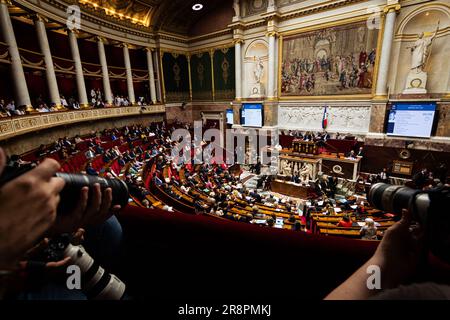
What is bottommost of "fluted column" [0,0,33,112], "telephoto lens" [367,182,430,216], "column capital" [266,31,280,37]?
"telephoto lens" [367,182,430,216]

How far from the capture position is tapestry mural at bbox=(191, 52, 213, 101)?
2109 centimetres

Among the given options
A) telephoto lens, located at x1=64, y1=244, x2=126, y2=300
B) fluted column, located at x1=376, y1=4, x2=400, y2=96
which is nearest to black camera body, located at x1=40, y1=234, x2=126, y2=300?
telephoto lens, located at x1=64, y1=244, x2=126, y2=300

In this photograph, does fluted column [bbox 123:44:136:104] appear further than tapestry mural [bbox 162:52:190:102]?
No

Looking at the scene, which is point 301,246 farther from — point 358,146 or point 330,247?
point 358,146

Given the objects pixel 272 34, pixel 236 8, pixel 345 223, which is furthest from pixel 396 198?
pixel 236 8

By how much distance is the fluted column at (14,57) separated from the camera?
8.70m

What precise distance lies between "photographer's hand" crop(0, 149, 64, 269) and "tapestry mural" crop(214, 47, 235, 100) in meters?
20.4

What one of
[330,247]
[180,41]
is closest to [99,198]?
[330,247]

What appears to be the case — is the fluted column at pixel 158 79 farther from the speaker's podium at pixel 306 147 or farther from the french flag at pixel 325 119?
the french flag at pixel 325 119

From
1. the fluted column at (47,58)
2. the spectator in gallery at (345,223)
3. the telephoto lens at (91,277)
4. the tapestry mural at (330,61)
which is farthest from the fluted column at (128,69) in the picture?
the telephoto lens at (91,277)

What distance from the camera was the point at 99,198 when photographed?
1.06 m

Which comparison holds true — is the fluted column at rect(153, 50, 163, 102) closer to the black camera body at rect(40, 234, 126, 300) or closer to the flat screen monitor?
the flat screen monitor

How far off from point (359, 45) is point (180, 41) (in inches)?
592

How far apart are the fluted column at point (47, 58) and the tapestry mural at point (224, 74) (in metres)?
12.5
